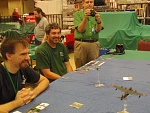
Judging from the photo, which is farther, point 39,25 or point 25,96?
point 39,25

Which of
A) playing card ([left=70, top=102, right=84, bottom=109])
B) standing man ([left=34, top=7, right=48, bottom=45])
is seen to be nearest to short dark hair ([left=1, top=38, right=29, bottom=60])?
playing card ([left=70, top=102, right=84, bottom=109])

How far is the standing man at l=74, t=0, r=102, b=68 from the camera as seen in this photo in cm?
331

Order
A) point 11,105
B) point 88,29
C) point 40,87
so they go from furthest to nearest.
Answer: point 88,29, point 40,87, point 11,105

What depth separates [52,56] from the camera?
2658 millimetres

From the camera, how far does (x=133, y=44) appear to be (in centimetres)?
575

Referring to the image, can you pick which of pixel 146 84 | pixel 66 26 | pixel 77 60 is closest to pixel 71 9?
pixel 66 26

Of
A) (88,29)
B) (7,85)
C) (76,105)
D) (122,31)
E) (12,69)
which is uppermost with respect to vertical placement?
(88,29)

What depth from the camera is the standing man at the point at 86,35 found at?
3.31 metres

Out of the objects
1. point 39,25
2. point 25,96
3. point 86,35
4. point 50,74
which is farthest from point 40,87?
point 39,25

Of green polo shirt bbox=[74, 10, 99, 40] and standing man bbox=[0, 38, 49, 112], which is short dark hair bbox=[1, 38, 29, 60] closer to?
standing man bbox=[0, 38, 49, 112]

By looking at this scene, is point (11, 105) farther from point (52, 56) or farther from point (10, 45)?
point (52, 56)

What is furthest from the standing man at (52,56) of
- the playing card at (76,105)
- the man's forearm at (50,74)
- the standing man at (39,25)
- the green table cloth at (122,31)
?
the green table cloth at (122,31)

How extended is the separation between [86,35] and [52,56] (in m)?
0.89

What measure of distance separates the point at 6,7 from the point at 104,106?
1463cm
